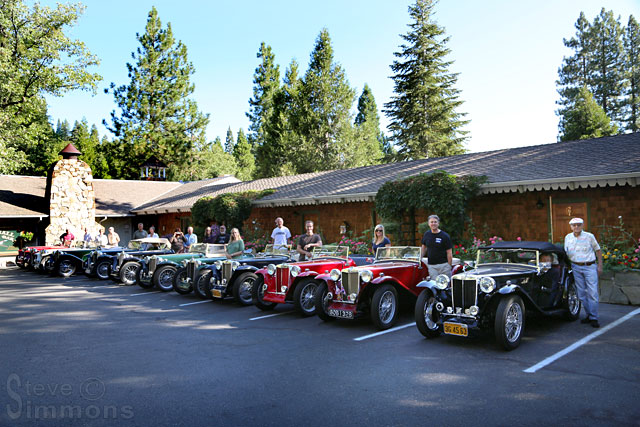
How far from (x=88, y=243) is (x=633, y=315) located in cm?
1788

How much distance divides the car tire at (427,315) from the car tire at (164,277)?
7992mm

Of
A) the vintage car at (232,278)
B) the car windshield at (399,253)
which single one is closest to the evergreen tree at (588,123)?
the car windshield at (399,253)

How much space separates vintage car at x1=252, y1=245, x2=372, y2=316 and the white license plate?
2.88 feet

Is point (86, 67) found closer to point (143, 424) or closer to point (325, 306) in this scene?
point (325, 306)

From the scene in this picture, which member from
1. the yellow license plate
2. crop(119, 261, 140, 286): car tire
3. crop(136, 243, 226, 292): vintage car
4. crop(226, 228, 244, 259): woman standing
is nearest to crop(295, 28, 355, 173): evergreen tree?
crop(119, 261, 140, 286): car tire

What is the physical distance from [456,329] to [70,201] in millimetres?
22849

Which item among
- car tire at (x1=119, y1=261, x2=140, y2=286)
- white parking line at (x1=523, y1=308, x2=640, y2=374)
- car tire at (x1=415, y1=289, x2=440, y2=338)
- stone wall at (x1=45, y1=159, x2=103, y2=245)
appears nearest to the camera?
white parking line at (x1=523, y1=308, x2=640, y2=374)

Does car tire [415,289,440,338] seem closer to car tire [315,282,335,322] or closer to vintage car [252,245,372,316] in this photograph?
car tire [315,282,335,322]

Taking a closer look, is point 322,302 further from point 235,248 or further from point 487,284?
point 235,248

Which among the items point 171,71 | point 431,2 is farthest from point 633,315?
point 171,71

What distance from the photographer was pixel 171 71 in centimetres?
4469

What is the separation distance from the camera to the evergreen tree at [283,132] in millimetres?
38594

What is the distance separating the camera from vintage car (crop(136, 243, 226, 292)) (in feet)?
39.9

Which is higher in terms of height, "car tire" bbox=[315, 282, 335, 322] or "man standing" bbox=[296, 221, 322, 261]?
"man standing" bbox=[296, 221, 322, 261]
